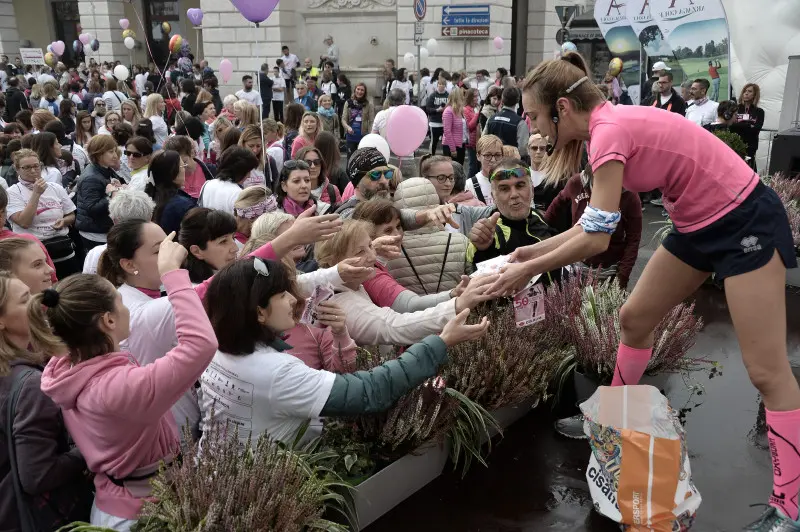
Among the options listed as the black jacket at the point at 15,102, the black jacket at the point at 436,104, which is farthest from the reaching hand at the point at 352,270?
the black jacket at the point at 15,102

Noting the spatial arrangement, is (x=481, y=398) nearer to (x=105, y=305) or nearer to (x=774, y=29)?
(x=105, y=305)

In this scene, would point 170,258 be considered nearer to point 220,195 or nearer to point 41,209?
point 220,195

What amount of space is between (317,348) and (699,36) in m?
12.6

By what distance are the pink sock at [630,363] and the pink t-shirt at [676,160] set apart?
2.31 ft

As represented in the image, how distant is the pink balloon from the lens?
26.2 ft

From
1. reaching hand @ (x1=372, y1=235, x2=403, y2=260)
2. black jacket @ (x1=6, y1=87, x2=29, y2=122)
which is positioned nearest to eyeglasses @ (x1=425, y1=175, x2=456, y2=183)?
reaching hand @ (x1=372, y1=235, x2=403, y2=260)

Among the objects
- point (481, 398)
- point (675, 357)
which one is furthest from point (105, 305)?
point (675, 357)

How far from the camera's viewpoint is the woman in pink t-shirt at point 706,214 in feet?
9.27

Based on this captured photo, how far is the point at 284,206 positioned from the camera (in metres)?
5.77

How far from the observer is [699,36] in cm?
1337

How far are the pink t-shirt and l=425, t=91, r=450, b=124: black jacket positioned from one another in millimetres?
12217

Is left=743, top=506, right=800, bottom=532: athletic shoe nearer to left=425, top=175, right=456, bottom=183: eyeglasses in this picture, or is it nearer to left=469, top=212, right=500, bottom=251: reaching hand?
left=469, top=212, right=500, bottom=251: reaching hand

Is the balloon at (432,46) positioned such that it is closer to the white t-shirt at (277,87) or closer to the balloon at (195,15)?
the white t-shirt at (277,87)

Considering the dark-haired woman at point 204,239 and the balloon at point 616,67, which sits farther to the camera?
the balloon at point 616,67
